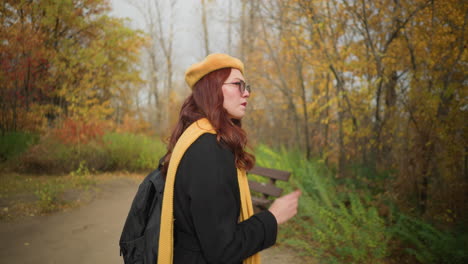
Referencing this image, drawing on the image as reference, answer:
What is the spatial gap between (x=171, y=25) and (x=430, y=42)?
22.0 metres

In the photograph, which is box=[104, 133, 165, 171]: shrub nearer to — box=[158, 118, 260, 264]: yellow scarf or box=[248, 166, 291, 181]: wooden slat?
box=[248, 166, 291, 181]: wooden slat

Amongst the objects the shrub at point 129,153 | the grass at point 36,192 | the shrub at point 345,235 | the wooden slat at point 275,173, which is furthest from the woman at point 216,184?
the shrub at point 129,153

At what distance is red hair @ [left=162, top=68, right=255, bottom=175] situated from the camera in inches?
50.6

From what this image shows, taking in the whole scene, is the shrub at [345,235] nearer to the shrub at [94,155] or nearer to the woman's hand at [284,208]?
the woman's hand at [284,208]

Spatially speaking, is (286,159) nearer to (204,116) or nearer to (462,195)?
(462,195)

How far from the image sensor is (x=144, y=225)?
1.40 meters

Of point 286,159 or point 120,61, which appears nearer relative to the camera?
point 286,159

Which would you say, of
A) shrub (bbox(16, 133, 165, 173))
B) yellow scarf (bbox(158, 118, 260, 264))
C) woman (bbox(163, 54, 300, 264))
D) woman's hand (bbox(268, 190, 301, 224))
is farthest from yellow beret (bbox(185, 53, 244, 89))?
shrub (bbox(16, 133, 165, 173))

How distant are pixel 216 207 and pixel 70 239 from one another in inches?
165

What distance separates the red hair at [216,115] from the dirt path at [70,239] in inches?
119

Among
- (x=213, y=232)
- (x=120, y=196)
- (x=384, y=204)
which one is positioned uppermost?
(x=213, y=232)

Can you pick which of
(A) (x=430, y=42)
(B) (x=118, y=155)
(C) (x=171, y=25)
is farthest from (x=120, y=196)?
(C) (x=171, y=25)

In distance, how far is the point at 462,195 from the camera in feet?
13.4

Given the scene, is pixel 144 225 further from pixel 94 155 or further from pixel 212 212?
pixel 94 155
